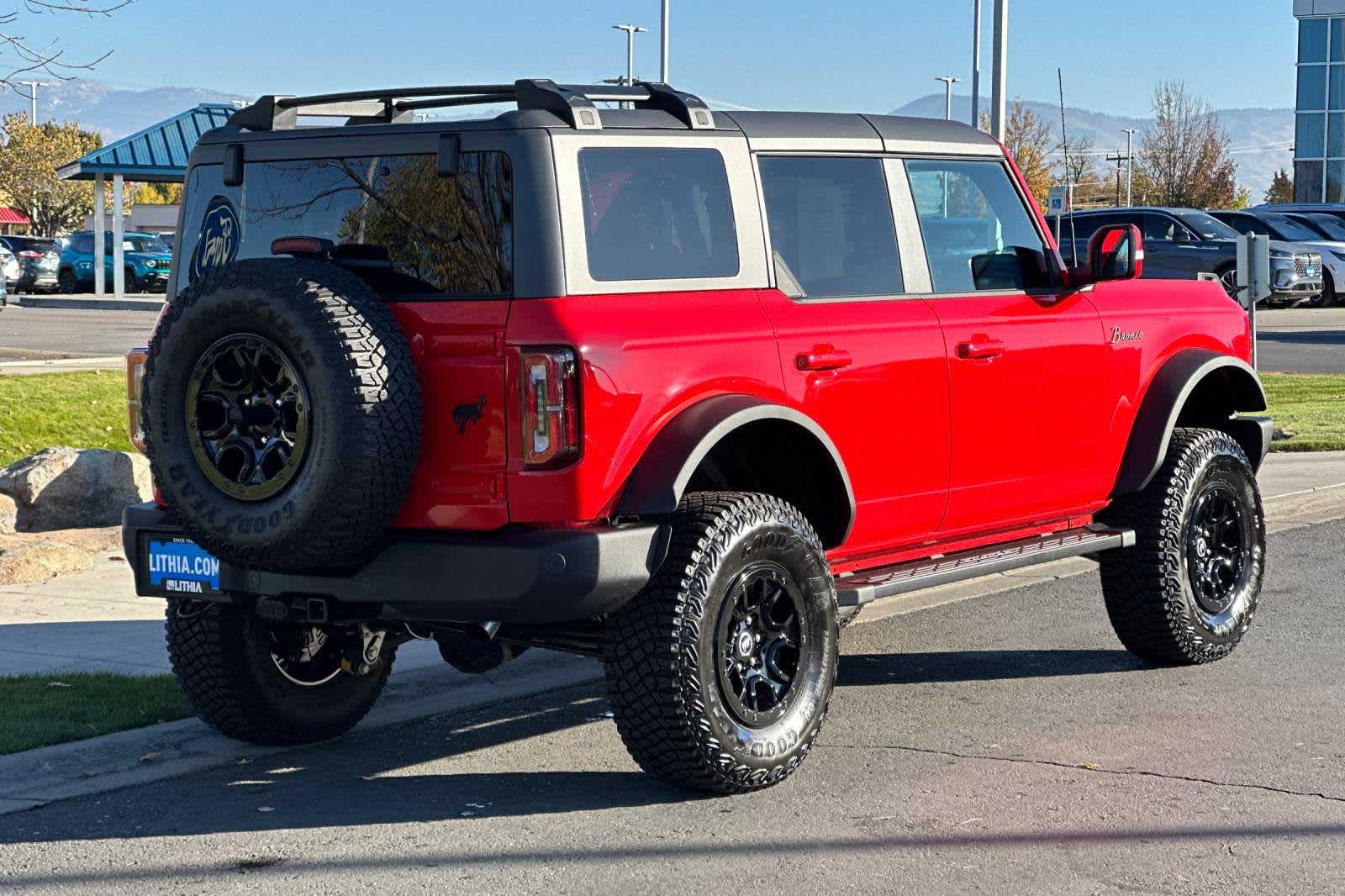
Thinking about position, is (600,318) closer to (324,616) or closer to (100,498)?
(324,616)

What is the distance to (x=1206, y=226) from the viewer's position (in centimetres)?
3325

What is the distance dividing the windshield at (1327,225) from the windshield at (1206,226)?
17.7 ft

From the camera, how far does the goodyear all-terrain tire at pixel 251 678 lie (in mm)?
6449

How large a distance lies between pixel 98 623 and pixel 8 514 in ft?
10.5

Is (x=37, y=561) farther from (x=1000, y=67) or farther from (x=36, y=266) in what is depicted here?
(x=36, y=266)

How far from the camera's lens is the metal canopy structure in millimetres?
43594

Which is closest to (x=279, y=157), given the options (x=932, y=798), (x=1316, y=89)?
(x=932, y=798)

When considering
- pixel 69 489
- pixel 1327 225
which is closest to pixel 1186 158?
pixel 1327 225

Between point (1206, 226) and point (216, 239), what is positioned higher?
point (1206, 226)

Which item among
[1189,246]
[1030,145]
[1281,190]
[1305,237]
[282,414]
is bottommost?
[282,414]

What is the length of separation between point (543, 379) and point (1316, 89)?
75.7 meters

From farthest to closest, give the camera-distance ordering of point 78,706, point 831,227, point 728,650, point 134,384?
1. point 78,706
2. point 831,227
3. point 134,384
4. point 728,650

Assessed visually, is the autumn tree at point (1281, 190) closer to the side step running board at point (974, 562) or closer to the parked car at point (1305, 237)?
the parked car at point (1305, 237)

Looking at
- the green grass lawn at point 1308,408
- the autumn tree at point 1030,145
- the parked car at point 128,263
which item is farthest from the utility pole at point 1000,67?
the autumn tree at point 1030,145
